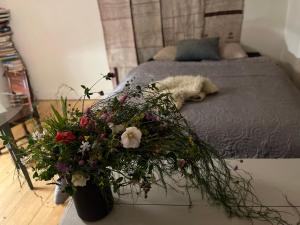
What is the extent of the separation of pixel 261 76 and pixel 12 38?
10.4 feet

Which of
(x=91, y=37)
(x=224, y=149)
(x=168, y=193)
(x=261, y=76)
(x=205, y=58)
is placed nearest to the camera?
(x=168, y=193)

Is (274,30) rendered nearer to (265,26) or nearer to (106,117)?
(265,26)

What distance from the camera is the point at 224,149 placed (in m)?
1.49

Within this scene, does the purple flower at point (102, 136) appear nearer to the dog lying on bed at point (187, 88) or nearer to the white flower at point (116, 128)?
the white flower at point (116, 128)

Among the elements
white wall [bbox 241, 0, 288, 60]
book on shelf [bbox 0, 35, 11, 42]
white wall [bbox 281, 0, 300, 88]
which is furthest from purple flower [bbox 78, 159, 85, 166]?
book on shelf [bbox 0, 35, 11, 42]

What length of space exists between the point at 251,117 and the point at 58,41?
2854mm

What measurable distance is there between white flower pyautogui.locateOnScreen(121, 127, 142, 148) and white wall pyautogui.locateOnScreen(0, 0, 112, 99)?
2.93 m

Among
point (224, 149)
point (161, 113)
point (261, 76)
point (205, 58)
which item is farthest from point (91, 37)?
point (161, 113)

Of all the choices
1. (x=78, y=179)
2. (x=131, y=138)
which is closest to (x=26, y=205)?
(x=78, y=179)

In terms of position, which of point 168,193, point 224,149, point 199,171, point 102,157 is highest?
point 102,157

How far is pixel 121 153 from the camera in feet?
2.38

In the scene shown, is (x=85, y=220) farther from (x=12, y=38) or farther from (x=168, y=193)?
(x=12, y=38)

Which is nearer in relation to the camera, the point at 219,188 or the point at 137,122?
the point at 137,122

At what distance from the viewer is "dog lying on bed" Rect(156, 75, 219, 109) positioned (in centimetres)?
175
